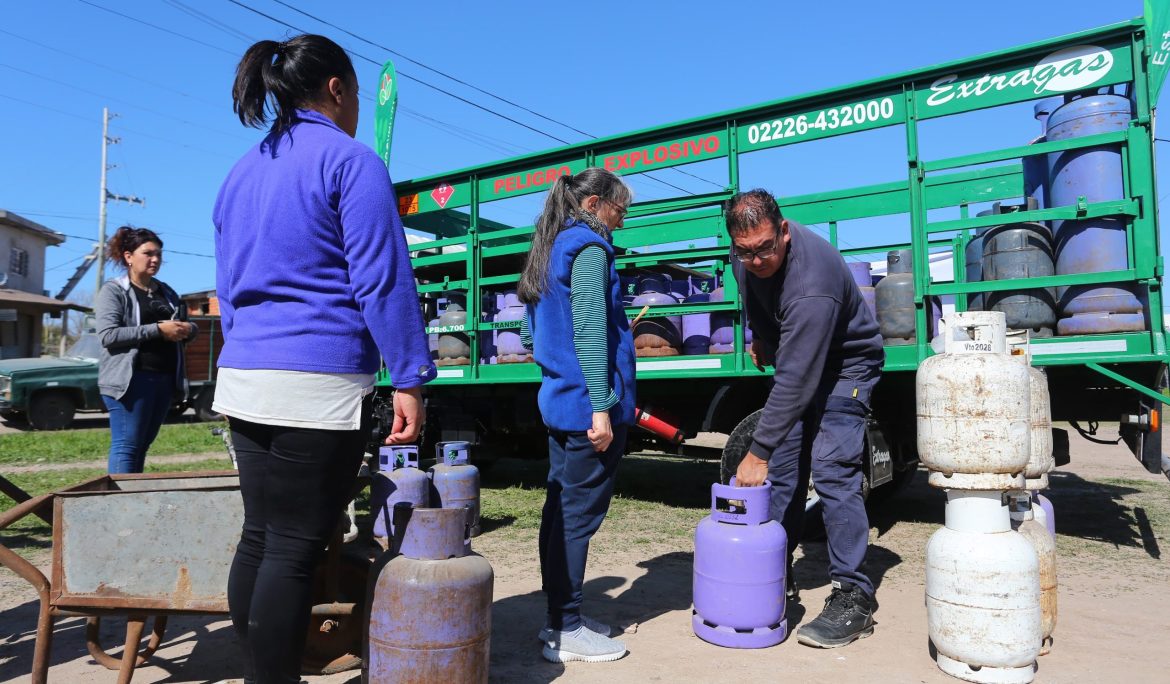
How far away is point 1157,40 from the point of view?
4.54m

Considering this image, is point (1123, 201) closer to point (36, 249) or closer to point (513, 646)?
point (513, 646)

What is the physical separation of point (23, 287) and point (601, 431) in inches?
1483

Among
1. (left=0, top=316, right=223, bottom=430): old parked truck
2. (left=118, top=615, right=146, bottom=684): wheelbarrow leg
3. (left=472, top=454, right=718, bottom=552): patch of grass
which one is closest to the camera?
(left=118, top=615, right=146, bottom=684): wheelbarrow leg

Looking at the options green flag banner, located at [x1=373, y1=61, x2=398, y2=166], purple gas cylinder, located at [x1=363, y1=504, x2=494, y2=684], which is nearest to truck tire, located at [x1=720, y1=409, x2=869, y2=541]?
purple gas cylinder, located at [x1=363, y1=504, x2=494, y2=684]

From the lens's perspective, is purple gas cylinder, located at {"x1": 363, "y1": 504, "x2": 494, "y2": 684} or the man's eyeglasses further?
the man's eyeglasses

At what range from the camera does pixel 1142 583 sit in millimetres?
3949

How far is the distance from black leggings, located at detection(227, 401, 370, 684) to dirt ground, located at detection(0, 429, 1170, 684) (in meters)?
0.79

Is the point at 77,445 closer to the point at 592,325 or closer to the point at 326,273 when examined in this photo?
the point at 592,325

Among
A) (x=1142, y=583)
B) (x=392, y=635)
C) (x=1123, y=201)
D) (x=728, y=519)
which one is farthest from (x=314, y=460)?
(x=1123, y=201)

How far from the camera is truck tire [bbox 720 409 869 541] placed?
15.7 ft

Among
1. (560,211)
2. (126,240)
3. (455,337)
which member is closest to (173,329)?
(126,240)

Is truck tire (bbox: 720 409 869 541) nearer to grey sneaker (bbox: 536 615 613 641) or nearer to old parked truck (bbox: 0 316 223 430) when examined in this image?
grey sneaker (bbox: 536 615 613 641)

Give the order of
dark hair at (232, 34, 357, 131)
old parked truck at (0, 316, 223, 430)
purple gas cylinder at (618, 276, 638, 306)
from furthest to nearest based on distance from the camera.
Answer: old parked truck at (0, 316, 223, 430) < purple gas cylinder at (618, 276, 638, 306) < dark hair at (232, 34, 357, 131)

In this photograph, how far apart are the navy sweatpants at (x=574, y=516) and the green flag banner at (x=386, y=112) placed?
7152 millimetres
